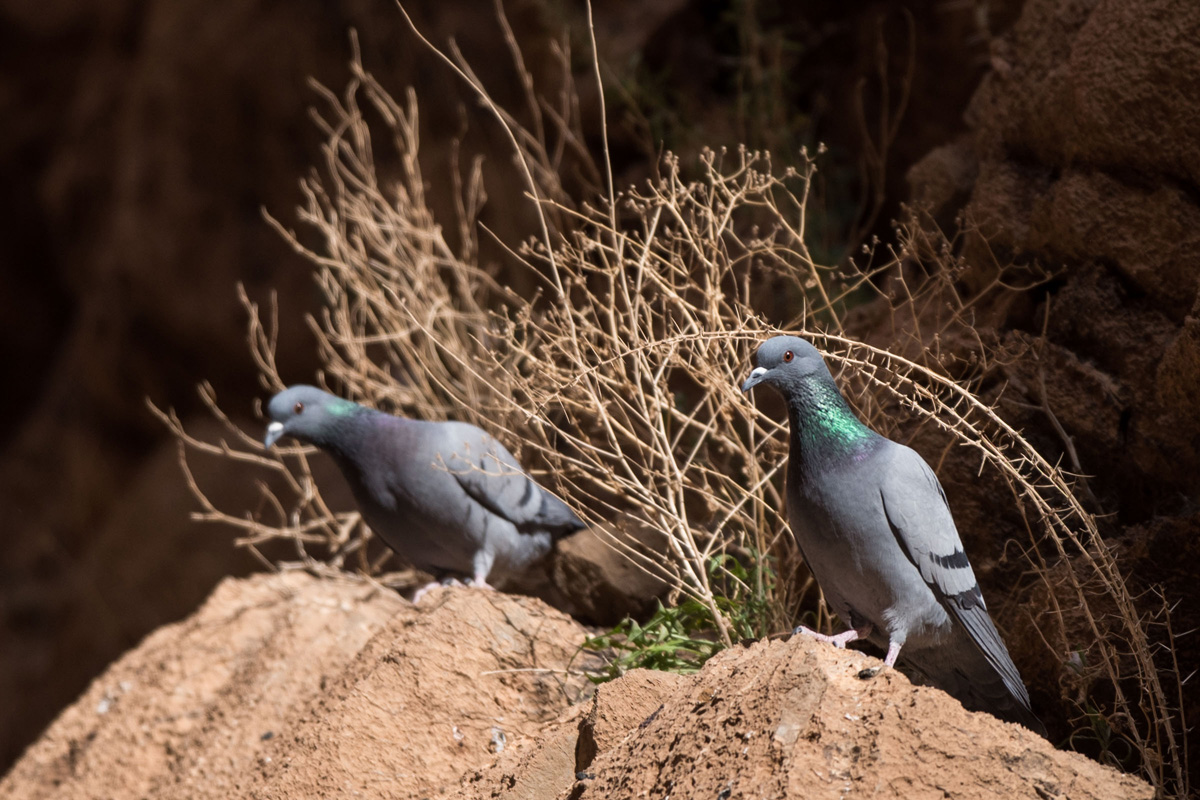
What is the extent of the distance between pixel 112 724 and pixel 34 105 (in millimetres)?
6921

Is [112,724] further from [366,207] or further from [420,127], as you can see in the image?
[420,127]

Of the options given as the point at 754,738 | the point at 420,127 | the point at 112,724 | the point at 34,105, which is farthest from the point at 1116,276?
the point at 34,105

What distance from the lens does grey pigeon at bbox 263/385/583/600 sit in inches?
162

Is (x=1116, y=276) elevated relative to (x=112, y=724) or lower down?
elevated

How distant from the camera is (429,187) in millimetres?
6289

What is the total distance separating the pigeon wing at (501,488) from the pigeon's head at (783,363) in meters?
1.44

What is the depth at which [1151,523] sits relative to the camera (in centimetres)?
321

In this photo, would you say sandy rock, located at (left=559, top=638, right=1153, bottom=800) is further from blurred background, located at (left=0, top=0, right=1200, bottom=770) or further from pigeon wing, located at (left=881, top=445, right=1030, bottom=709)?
blurred background, located at (left=0, top=0, right=1200, bottom=770)

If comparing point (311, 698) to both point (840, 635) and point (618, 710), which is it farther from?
point (840, 635)

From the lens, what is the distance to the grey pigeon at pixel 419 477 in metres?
4.11

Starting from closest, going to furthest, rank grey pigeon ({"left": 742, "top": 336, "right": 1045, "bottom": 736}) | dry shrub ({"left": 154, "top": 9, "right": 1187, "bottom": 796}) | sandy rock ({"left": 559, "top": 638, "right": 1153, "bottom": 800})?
1. sandy rock ({"left": 559, "top": 638, "right": 1153, "bottom": 800})
2. grey pigeon ({"left": 742, "top": 336, "right": 1045, "bottom": 736})
3. dry shrub ({"left": 154, "top": 9, "right": 1187, "bottom": 796})

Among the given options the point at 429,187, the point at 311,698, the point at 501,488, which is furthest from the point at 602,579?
the point at 429,187

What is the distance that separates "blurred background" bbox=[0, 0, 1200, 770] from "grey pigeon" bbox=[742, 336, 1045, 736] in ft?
2.34

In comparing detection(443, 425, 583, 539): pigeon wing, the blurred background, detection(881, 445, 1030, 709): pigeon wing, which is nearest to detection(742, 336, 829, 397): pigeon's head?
detection(881, 445, 1030, 709): pigeon wing
